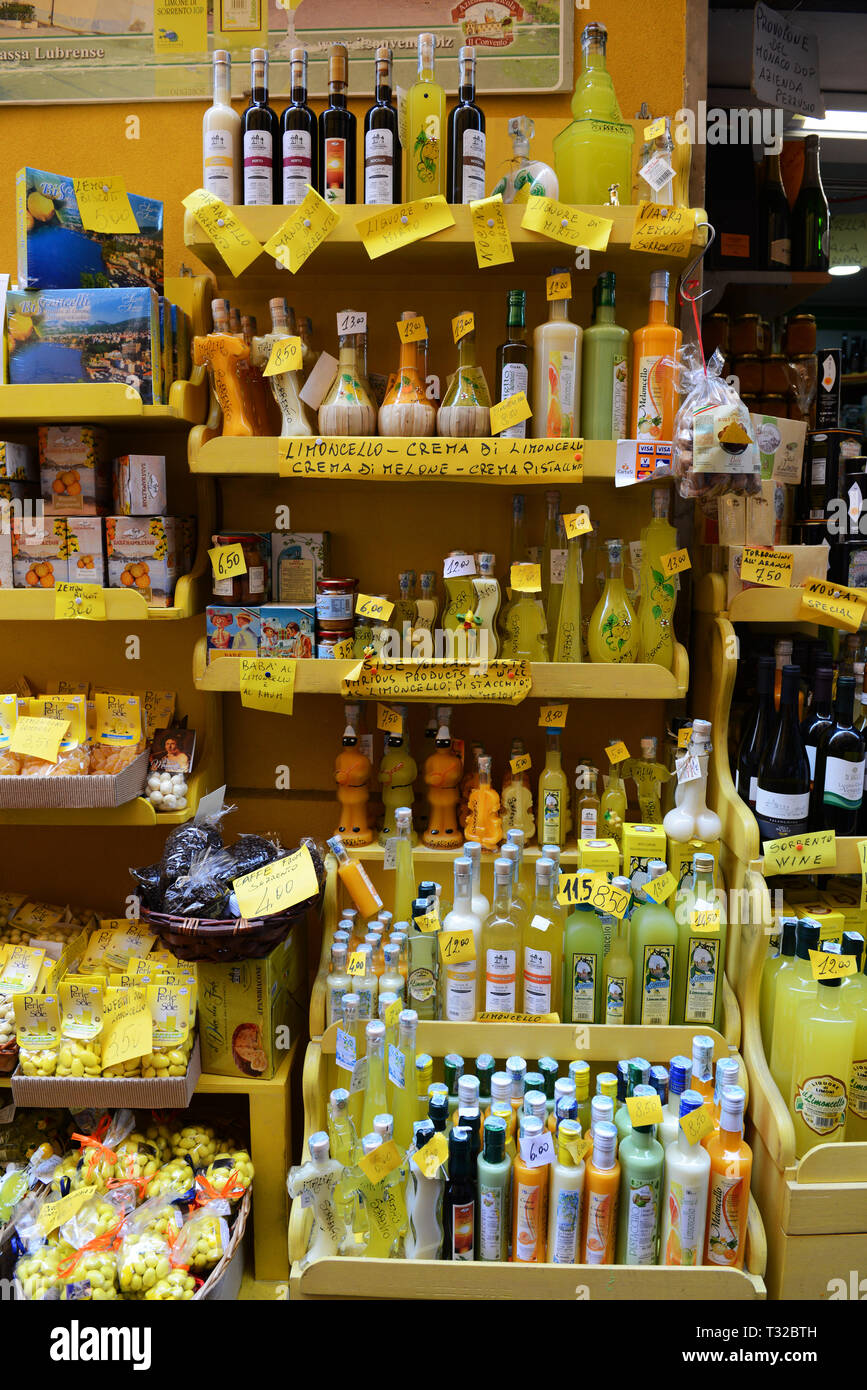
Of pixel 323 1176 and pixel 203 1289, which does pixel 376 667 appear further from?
pixel 203 1289

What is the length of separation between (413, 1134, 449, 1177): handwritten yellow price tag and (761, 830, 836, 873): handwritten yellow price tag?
814 millimetres

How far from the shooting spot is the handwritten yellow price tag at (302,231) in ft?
6.29

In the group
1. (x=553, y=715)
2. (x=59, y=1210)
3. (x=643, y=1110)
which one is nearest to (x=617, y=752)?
(x=553, y=715)

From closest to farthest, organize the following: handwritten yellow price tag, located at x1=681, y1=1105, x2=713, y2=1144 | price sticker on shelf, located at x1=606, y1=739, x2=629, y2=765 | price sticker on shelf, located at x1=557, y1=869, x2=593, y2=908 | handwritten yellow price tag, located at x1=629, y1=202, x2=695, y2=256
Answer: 1. handwritten yellow price tag, located at x1=681, y1=1105, x2=713, y2=1144
2. price sticker on shelf, located at x1=557, y1=869, x2=593, y2=908
3. handwritten yellow price tag, located at x1=629, y1=202, x2=695, y2=256
4. price sticker on shelf, located at x1=606, y1=739, x2=629, y2=765

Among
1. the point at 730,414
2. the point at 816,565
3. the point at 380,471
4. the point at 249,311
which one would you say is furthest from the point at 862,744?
the point at 249,311

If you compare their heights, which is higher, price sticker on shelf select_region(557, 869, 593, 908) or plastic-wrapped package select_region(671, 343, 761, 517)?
plastic-wrapped package select_region(671, 343, 761, 517)

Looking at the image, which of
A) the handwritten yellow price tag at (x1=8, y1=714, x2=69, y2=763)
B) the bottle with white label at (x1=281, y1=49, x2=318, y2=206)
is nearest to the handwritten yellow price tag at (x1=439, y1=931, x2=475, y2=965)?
the handwritten yellow price tag at (x1=8, y1=714, x2=69, y2=763)

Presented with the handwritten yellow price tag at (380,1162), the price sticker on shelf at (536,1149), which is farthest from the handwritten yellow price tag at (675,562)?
the handwritten yellow price tag at (380,1162)

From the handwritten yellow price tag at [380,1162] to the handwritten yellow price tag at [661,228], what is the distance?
1.80 meters

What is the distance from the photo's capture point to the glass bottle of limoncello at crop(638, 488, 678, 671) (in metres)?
2.07

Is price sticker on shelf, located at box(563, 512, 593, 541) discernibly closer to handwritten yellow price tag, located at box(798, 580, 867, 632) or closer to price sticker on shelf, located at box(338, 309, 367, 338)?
handwritten yellow price tag, located at box(798, 580, 867, 632)

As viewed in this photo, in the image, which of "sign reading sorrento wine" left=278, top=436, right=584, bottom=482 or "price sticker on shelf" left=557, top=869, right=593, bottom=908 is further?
"sign reading sorrento wine" left=278, top=436, right=584, bottom=482

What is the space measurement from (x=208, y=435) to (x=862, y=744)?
155 centimetres

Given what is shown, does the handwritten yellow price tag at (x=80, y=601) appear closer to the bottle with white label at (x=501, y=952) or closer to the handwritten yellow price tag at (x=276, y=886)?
the handwritten yellow price tag at (x=276, y=886)
